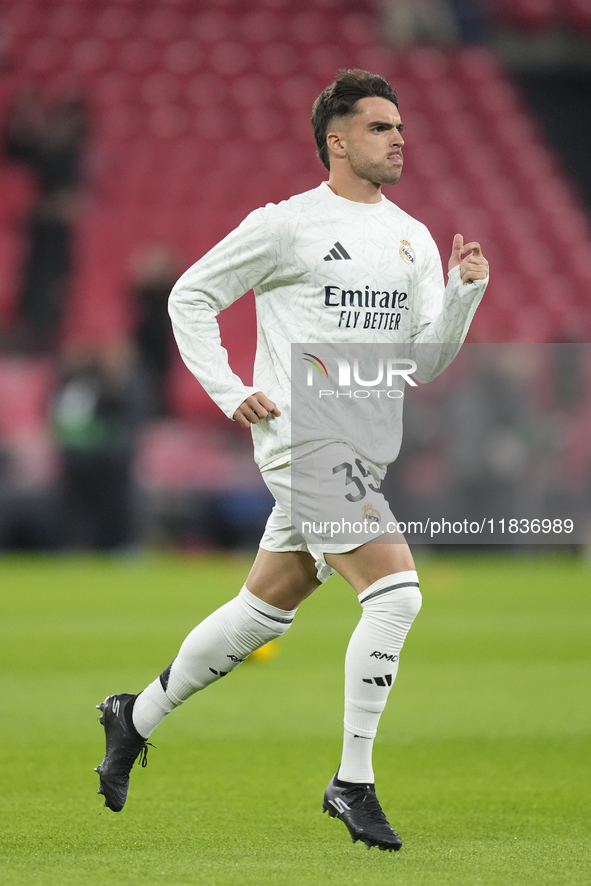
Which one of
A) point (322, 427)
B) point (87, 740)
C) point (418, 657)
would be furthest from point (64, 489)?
point (322, 427)

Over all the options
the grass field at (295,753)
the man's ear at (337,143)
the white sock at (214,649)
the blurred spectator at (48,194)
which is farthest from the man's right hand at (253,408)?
the blurred spectator at (48,194)

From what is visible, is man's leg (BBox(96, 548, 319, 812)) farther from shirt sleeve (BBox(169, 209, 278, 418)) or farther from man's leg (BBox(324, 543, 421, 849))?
shirt sleeve (BBox(169, 209, 278, 418))

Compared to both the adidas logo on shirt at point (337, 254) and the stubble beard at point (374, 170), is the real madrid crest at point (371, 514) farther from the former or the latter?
the stubble beard at point (374, 170)

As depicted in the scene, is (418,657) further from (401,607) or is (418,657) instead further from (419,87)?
(419,87)

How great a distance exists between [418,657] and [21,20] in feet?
42.4

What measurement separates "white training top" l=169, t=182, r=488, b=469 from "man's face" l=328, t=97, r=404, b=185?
0.13 m

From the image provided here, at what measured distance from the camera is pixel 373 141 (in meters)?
4.24

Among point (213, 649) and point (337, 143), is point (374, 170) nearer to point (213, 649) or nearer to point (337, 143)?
point (337, 143)

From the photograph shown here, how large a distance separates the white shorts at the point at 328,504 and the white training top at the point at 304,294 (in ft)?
0.20

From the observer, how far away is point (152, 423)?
14266 mm

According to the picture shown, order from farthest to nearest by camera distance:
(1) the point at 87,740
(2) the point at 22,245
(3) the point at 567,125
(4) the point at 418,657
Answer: (3) the point at 567,125 → (2) the point at 22,245 → (4) the point at 418,657 → (1) the point at 87,740

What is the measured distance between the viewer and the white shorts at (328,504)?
4004 millimetres

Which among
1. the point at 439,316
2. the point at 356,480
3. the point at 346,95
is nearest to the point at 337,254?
the point at 439,316

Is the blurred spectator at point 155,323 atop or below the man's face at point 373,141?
below
